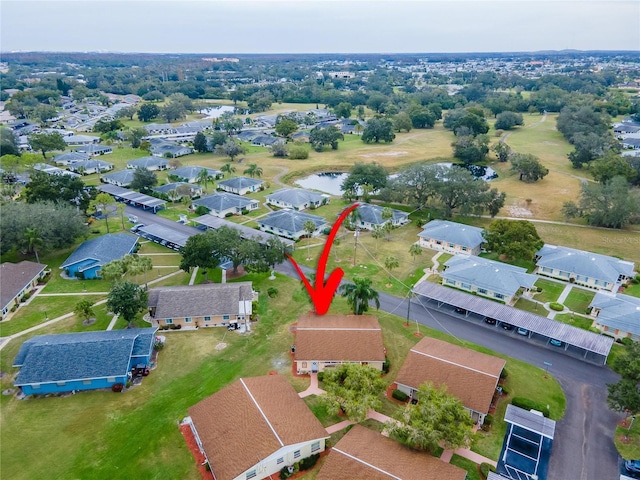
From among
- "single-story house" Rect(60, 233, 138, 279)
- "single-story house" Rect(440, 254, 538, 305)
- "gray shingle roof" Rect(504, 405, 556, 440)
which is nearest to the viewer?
"gray shingle roof" Rect(504, 405, 556, 440)

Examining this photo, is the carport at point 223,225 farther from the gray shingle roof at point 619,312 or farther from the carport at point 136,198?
the gray shingle roof at point 619,312

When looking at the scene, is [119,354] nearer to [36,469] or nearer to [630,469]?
[36,469]

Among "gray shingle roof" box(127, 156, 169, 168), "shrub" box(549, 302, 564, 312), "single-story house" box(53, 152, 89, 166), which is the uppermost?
"single-story house" box(53, 152, 89, 166)

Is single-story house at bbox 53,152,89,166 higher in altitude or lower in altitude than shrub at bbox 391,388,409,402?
higher

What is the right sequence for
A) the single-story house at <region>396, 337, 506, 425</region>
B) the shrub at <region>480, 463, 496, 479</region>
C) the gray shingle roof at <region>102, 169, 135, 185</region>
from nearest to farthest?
the shrub at <region>480, 463, 496, 479</region> < the single-story house at <region>396, 337, 506, 425</region> < the gray shingle roof at <region>102, 169, 135, 185</region>

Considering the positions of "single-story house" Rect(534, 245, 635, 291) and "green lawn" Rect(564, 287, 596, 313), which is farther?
"single-story house" Rect(534, 245, 635, 291)

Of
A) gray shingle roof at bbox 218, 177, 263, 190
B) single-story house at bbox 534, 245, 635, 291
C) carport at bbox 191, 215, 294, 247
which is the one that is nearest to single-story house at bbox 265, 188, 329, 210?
gray shingle roof at bbox 218, 177, 263, 190

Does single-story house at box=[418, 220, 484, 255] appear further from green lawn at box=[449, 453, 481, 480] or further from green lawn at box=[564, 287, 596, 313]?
green lawn at box=[449, 453, 481, 480]

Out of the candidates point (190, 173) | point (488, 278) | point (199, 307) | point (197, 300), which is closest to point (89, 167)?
point (190, 173)
